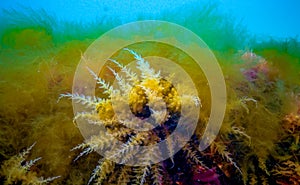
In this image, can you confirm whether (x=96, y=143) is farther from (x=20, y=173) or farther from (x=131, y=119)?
(x=20, y=173)

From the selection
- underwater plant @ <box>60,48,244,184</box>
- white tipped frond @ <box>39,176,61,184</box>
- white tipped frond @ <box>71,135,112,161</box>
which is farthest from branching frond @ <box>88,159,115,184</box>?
white tipped frond @ <box>39,176,61,184</box>

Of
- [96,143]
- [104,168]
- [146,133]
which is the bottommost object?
[104,168]

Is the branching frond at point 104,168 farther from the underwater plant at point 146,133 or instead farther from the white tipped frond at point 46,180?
the white tipped frond at point 46,180

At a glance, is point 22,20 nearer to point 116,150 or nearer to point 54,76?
point 54,76

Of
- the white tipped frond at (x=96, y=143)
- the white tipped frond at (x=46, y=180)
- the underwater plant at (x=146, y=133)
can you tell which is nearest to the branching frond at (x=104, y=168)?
the underwater plant at (x=146, y=133)

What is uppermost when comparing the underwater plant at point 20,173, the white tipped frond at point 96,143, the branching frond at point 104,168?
the white tipped frond at point 96,143

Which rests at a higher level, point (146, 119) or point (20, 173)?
point (146, 119)

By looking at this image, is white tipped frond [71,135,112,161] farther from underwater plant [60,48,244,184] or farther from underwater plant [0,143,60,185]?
underwater plant [0,143,60,185]

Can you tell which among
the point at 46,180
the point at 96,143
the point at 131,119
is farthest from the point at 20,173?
the point at 131,119
